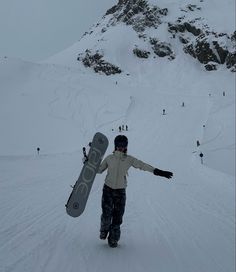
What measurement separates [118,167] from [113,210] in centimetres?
70

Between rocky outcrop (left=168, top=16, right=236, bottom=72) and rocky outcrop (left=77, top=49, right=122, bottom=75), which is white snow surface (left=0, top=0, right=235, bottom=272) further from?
rocky outcrop (left=77, top=49, right=122, bottom=75)

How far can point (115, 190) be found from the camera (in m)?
6.75

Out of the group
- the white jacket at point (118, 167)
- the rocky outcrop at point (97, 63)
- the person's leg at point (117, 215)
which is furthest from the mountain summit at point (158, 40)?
the person's leg at point (117, 215)

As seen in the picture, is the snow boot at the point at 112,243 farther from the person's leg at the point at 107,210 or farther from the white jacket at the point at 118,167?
the white jacket at the point at 118,167

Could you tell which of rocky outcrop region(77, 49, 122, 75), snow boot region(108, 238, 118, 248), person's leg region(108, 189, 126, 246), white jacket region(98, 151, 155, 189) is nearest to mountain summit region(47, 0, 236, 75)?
rocky outcrop region(77, 49, 122, 75)

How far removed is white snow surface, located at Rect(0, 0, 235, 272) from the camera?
6.45 meters

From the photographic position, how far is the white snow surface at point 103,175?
6.45 m

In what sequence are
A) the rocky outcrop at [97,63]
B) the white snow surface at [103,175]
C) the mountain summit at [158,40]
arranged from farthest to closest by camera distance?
the mountain summit at [158,40], the rocky outcrop at [97,63], the white snow surface at [103,175]

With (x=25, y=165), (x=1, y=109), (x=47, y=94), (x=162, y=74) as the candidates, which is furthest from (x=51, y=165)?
(x=162, y=74)

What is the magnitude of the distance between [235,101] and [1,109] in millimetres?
28207

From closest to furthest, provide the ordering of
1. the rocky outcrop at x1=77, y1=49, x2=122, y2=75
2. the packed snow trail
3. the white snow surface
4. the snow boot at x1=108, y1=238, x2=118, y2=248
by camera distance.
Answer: the packed snow trail → the white snow surface → the snow boot at x1=108, y1=238, x2=118, y2=248 → the rocky outcrop at x1=77, y1=49, x2=122, y2=75

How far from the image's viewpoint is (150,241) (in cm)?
755

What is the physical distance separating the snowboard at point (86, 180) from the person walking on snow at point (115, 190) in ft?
0.46

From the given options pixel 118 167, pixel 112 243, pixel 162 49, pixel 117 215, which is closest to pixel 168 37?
pixel 162 49
